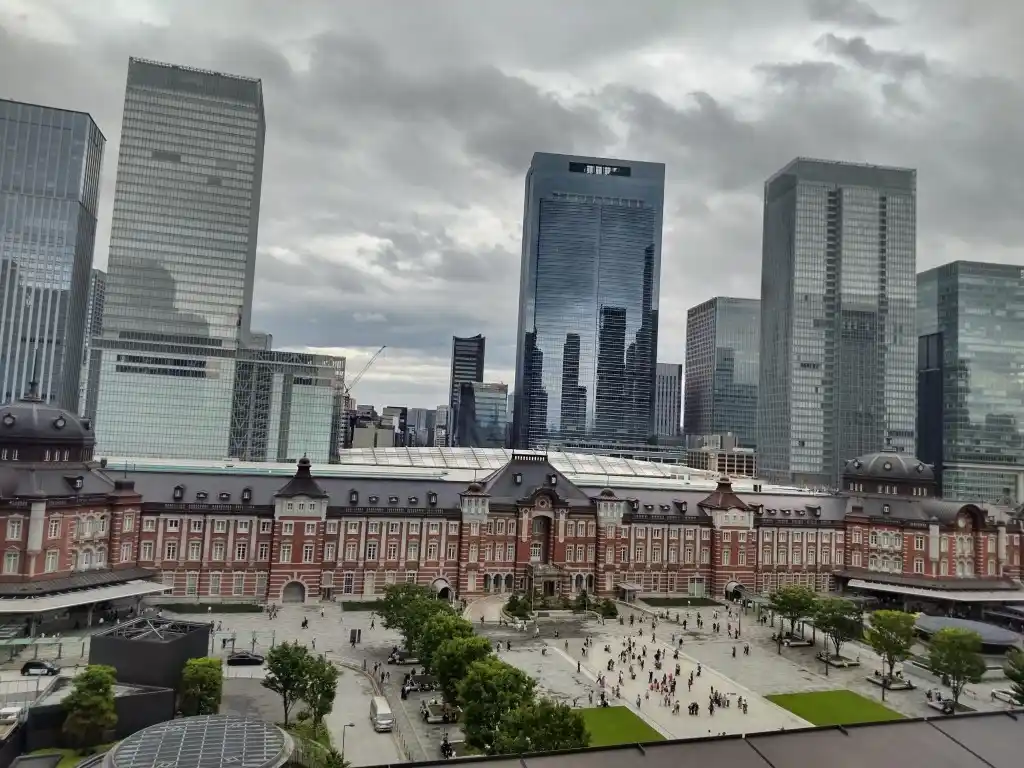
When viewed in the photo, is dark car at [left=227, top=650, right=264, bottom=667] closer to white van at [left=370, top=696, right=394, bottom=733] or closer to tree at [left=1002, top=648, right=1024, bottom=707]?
white van at [left=370, top=696, right=394, bottom=733]

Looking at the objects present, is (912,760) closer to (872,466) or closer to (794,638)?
(794,638)

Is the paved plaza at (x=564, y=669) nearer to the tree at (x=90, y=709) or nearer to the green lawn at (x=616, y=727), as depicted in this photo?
the green lawn at (x=616, y=727)

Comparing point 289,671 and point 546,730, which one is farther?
point 289,671

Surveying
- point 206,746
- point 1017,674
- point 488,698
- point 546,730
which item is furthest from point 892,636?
point 206,746

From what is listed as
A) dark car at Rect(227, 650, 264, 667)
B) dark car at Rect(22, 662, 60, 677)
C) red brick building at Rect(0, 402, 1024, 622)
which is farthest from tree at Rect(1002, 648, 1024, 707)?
dark car at Rect(22, 662, 60, 677)

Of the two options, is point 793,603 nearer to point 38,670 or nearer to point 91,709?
point 91,709
